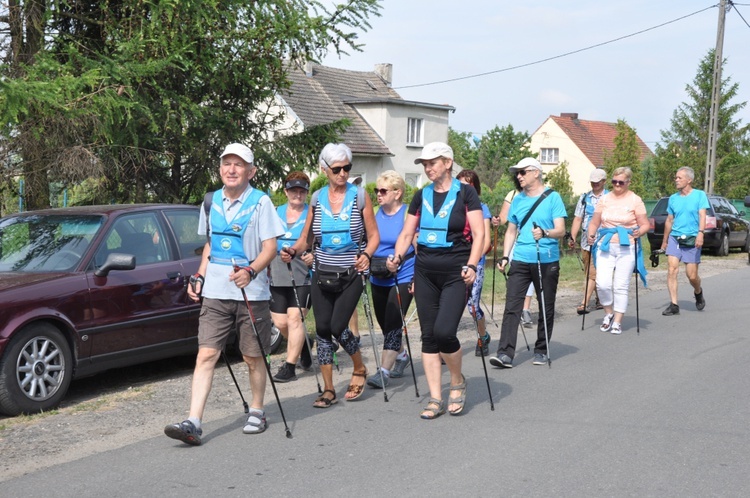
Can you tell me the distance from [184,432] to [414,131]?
4105cm

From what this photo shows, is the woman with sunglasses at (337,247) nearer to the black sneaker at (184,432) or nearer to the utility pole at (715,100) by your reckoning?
the black sneaker at (184,432)

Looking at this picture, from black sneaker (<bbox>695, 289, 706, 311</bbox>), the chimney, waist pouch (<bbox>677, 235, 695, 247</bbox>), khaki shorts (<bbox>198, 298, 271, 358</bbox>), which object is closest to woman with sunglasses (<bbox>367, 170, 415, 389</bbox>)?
khaki shorts (<bbox>198, 298, 271, 358</bbox>)

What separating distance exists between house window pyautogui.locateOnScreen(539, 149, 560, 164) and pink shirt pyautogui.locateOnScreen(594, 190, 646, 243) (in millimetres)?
65105

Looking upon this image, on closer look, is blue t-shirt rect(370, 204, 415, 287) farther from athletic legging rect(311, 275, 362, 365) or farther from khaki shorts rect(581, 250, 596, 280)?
khaki shorts rect(581, 250, 596, 280)

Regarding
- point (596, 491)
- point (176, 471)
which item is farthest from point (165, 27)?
point (596, 491)

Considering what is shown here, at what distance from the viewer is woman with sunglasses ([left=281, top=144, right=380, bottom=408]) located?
713 centimetres

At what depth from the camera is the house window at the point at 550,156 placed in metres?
75.4

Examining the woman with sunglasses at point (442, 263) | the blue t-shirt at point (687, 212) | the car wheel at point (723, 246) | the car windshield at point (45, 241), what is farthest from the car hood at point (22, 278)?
the car wheel at point (723, 246)

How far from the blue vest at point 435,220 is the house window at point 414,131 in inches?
1527

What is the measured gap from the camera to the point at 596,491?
16.9 feet

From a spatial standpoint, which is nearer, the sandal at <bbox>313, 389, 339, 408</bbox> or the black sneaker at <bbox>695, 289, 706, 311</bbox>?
the sandal at <bbox>313, 389, 339, 408</bbox>

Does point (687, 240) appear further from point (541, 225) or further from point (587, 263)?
point (541, 225)

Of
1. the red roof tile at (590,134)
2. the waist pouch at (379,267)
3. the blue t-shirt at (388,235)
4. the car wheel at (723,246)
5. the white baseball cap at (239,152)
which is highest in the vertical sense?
the red roof tile at (590,134)

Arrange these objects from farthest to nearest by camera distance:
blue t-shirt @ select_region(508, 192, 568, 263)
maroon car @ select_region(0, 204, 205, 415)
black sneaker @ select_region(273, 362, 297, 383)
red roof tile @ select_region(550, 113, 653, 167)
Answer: red roof tile @ select_region(550, 113, 653, 167), blue t-shirt @ select_region(508, 192, 568, 263), black sneaker @ select_region(273, 362, 297, 383), maroon car @ select_region(0, 204, 205, 415)
